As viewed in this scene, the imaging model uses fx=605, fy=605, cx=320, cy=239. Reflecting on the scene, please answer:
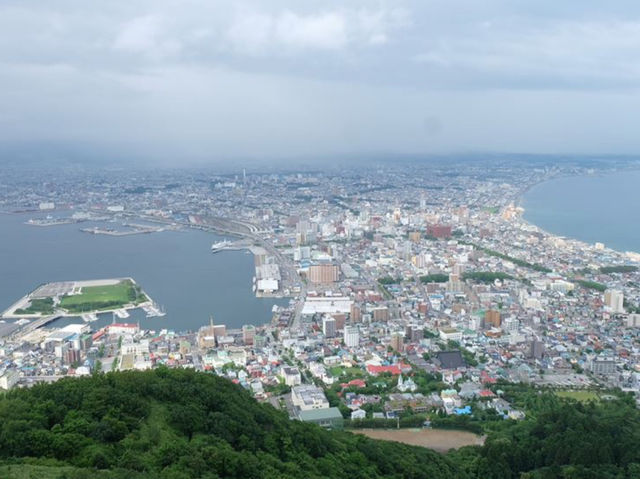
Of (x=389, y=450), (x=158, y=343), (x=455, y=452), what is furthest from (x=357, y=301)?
(x=389, y=450)

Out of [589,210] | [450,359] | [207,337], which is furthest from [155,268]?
[589,210]

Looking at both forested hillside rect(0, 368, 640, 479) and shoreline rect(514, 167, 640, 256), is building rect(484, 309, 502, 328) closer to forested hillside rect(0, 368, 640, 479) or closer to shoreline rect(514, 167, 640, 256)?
forested hillside rect(0, 368, 640, 479)

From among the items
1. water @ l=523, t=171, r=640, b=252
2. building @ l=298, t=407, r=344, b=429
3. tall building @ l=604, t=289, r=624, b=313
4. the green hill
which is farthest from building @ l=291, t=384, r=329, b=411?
water @ l=523, t=171, r=640, b=252

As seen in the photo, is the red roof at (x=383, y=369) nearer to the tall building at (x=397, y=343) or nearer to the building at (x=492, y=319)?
the tall building at (x=397, y=343)

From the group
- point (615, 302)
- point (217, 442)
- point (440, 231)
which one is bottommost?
point (615, 302)

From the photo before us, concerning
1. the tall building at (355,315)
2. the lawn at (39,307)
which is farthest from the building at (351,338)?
the lawn at (39,307)

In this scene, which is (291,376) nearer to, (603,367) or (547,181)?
(603,367)

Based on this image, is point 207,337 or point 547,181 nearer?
point 207,337
